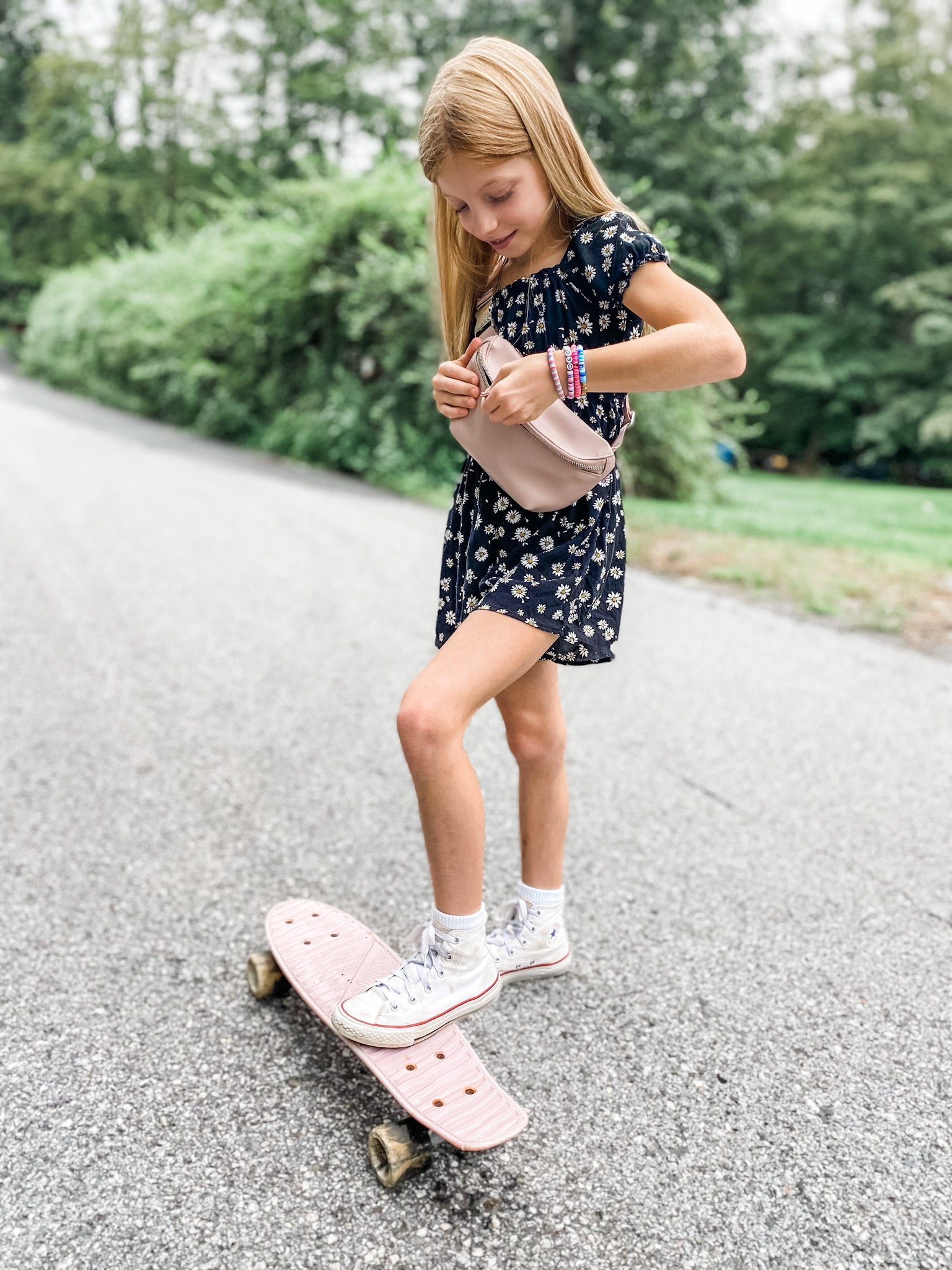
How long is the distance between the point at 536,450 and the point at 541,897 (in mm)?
979

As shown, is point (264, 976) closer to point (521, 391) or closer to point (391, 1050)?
point (391, 1050)

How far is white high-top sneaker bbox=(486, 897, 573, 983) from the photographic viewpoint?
2.04m


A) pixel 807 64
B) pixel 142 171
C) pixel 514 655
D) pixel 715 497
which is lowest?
pixel 715 497

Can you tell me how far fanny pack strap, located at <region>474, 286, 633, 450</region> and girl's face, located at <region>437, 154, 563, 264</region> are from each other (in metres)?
0.17

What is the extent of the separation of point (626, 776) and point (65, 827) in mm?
1750

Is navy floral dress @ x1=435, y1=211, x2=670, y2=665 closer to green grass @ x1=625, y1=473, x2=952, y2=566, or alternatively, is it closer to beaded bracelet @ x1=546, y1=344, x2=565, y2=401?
beaded bracelet @ x1=546, y1=344, x2=565, y2=401

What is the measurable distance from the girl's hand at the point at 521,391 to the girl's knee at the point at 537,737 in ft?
2.13

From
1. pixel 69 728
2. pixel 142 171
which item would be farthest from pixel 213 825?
pixel 142 171

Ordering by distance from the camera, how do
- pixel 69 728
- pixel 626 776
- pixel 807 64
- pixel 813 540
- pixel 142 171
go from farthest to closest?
pixel 142 171 < pixel 807 64 < pixel 813 540 < pixel 69 728 < pixel 626 776

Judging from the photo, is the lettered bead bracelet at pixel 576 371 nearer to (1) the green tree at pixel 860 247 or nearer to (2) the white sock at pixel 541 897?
(2) the white sock at pixel 541 897

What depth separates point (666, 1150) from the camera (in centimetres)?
161

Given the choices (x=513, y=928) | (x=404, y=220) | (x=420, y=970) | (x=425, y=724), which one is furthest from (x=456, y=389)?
(x=404, y=220)

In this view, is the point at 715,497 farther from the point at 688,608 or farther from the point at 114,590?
the point at 114,590

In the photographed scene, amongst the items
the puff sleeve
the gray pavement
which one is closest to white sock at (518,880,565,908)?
the gray pavement
